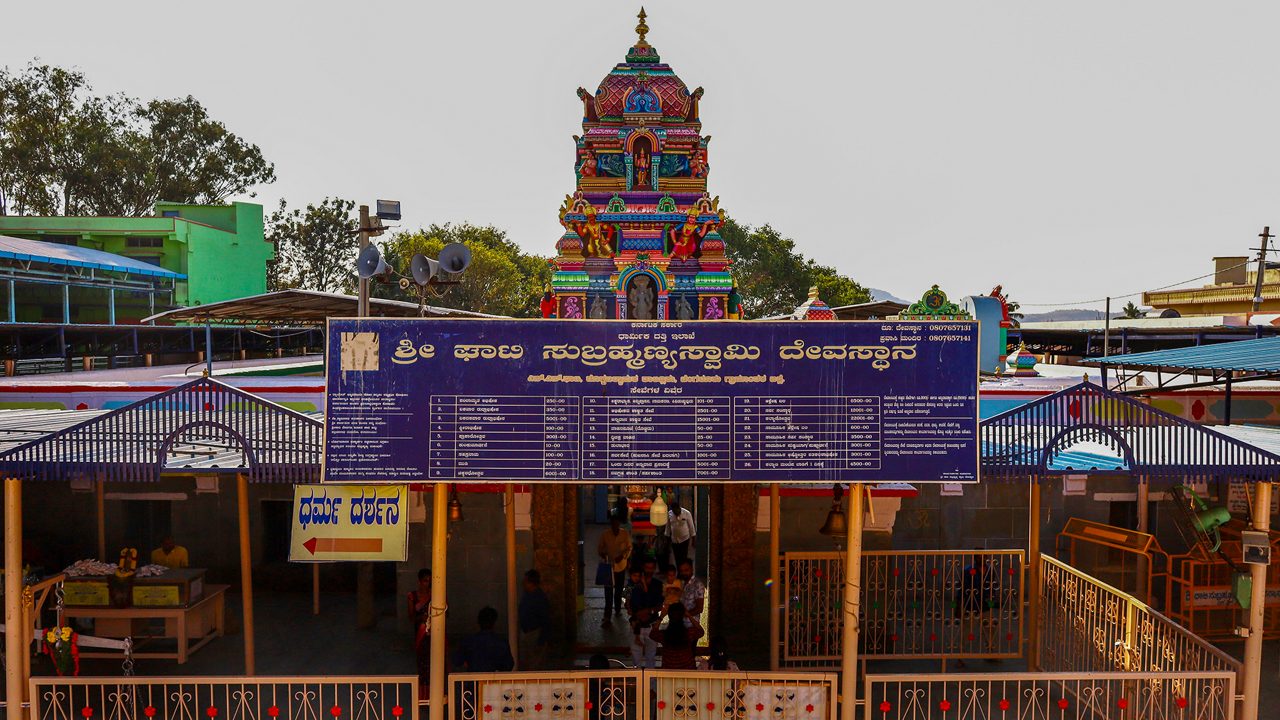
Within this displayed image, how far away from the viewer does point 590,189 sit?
653 inches

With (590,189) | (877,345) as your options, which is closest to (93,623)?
(877,345)

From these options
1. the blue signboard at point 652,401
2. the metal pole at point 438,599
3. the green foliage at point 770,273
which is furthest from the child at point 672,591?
the green foliage at point 770,273

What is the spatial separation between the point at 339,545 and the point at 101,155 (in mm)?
47070

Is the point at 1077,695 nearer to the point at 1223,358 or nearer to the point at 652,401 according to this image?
the point at 652,401

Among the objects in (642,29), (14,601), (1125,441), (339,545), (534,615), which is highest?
(642,29)

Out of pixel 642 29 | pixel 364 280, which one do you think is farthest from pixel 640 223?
pixel 364 280

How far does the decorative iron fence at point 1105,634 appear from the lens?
6.99m

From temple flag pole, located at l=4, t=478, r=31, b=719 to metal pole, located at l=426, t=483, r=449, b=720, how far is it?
11.4 ft

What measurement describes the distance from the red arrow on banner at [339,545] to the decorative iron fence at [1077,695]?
4.60m

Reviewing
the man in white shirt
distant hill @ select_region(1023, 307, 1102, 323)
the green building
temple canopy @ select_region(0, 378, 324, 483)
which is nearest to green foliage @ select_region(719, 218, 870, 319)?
distant hill @ select_region(1023, 307, 1102, 323)

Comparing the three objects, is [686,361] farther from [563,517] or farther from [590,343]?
[563,517]

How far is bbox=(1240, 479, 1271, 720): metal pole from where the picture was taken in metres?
6.55

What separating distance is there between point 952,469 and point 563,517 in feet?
17.8

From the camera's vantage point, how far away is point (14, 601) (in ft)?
21.3
